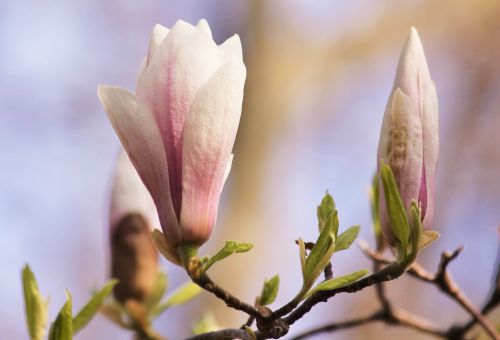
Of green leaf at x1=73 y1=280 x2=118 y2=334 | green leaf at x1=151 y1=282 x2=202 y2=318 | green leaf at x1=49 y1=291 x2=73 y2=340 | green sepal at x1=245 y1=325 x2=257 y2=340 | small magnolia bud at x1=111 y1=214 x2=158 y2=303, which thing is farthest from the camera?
small magnolia bud at x1=111 y1=214 x2=158 y2=303

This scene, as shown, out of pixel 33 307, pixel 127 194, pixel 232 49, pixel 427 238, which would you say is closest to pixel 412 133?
pixel 427 238

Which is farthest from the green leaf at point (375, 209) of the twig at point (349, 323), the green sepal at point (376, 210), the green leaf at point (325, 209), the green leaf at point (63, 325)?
the green leaf at point (63, 325)

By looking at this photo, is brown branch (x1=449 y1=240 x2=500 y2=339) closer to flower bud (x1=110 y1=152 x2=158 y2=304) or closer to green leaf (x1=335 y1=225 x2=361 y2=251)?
green leaf (x1=335 y1=225 x2=361 y2=251)

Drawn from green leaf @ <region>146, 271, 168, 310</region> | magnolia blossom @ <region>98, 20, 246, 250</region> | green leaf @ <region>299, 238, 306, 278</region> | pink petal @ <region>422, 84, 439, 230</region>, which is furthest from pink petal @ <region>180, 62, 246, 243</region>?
green leaf @ <region>146, 271, 168, 310</region>

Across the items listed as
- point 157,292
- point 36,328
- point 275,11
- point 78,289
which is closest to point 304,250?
point 36,328

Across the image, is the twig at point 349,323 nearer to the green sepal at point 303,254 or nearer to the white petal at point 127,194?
the green sepal at point 303,254

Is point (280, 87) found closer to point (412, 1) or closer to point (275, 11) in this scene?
point (275, 11)

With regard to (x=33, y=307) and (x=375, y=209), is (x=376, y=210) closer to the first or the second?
(x=375, y=209)
